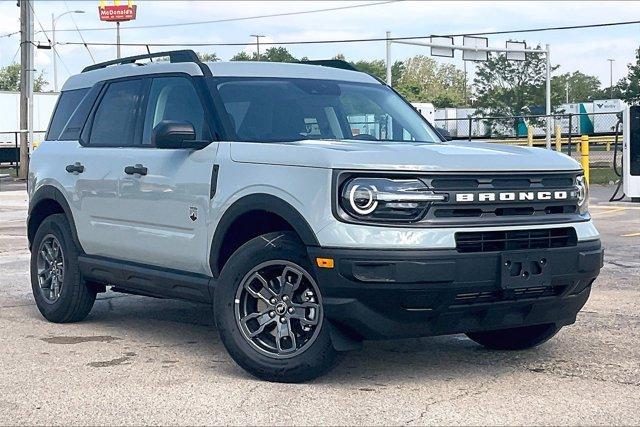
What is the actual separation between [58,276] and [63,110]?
1358mm

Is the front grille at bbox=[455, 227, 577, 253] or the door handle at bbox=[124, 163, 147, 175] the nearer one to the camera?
the front grille at bbox=[455, 227, 577, 253]

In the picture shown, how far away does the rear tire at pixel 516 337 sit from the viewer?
6.59m

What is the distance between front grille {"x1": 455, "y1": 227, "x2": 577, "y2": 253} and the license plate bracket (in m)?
0.08

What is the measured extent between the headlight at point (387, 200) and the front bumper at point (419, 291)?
0.65ft

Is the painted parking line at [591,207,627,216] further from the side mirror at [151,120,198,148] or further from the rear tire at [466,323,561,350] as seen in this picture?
the side mirror at [151,120,198,148]

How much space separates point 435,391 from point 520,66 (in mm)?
58634

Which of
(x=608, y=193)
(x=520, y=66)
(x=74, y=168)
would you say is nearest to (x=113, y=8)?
(x=520, y=66)

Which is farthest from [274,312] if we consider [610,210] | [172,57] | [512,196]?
[610,210]

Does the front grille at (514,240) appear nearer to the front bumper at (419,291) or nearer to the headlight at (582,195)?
the front bumper at (419,291)

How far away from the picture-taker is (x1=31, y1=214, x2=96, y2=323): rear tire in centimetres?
779

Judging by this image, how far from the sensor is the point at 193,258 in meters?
6.48

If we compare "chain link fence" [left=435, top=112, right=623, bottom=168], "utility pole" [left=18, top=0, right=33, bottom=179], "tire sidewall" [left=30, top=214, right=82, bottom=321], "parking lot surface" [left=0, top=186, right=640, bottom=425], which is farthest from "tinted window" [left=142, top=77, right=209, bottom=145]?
"chain link fence" [left=435, top=112, right=623, bottom=168]

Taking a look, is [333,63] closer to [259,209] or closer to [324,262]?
[259,209]

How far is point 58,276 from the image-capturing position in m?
8.02
